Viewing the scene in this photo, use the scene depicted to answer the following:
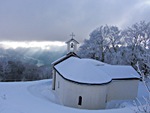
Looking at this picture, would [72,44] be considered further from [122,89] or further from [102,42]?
[102,42]

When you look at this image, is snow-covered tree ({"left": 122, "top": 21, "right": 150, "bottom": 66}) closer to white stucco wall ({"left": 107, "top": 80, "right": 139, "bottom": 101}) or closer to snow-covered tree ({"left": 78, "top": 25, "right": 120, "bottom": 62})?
snow-covered tree ({"left": 78, "top": 25, "right": 120, "bottom": 62})

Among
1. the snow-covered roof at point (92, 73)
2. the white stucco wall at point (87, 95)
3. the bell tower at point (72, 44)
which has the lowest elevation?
the white stucco wall at point (87, 95)

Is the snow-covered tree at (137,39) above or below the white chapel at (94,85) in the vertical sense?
above

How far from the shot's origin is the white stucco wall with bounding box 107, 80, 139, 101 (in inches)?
706

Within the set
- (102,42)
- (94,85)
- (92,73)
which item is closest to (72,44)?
(92,73)

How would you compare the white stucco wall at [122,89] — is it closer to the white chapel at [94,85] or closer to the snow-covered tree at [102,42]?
the white chapel at [94,85]

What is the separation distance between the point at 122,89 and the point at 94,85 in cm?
466

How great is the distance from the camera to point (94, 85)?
15.2 meters

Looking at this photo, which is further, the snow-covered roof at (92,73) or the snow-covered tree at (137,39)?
the snow-covered tree at (137,39)

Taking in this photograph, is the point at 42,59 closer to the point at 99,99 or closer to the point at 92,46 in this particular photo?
the point at 92,46

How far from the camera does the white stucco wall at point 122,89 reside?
58.9ft

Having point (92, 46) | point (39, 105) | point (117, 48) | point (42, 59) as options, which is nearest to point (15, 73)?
point (92, 46)

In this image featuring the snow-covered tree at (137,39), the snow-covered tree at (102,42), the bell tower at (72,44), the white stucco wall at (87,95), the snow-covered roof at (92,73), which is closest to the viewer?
the white stucco wall at (87,95)

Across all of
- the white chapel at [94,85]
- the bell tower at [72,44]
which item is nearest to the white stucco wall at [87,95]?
the white chapel at [94,85]
